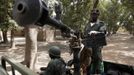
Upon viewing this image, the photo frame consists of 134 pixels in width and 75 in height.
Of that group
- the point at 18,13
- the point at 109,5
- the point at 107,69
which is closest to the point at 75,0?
the point at 109,5

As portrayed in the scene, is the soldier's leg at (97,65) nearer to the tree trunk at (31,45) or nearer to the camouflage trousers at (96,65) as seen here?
the camouflage trousers at (96,65)

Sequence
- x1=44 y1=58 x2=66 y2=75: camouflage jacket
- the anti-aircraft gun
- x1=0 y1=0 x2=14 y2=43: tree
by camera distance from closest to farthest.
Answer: the anti-aircraft gun, x1=44 y1=58 x2=66 y2=75: camouflage jacket, x1=0 y1=0 x2=14 y2=43: tree

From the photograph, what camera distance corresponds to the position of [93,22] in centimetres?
535

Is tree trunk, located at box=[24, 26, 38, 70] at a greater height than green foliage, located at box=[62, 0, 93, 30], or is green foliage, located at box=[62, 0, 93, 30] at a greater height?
green foliage, located at box=[62, 0, 93, 30]

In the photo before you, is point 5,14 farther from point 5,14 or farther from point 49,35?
point 49,35

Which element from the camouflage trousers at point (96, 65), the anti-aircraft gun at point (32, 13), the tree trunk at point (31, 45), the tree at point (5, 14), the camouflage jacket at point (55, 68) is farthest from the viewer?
the tree at point (5, 14)

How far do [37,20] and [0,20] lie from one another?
1717 cm

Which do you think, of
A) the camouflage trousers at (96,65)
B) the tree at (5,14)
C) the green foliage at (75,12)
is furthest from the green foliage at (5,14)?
the camouflage trousers at (96,65)

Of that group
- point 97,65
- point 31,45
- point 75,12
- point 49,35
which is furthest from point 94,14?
point 49,35

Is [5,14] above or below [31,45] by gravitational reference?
above

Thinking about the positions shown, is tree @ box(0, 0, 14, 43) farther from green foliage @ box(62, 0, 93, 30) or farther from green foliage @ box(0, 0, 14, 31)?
green foliage @ box(62, 0, 93, 30)

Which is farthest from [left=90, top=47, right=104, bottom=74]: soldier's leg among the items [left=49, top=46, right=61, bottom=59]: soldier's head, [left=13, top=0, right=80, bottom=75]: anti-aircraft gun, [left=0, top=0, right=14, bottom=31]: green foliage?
[left=0, top=0, right=14, bottom=31]: green foliage

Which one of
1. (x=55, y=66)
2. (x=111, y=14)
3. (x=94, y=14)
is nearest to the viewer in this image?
(x=55, y=66)

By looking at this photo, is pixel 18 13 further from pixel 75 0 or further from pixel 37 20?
pixel 75 0
